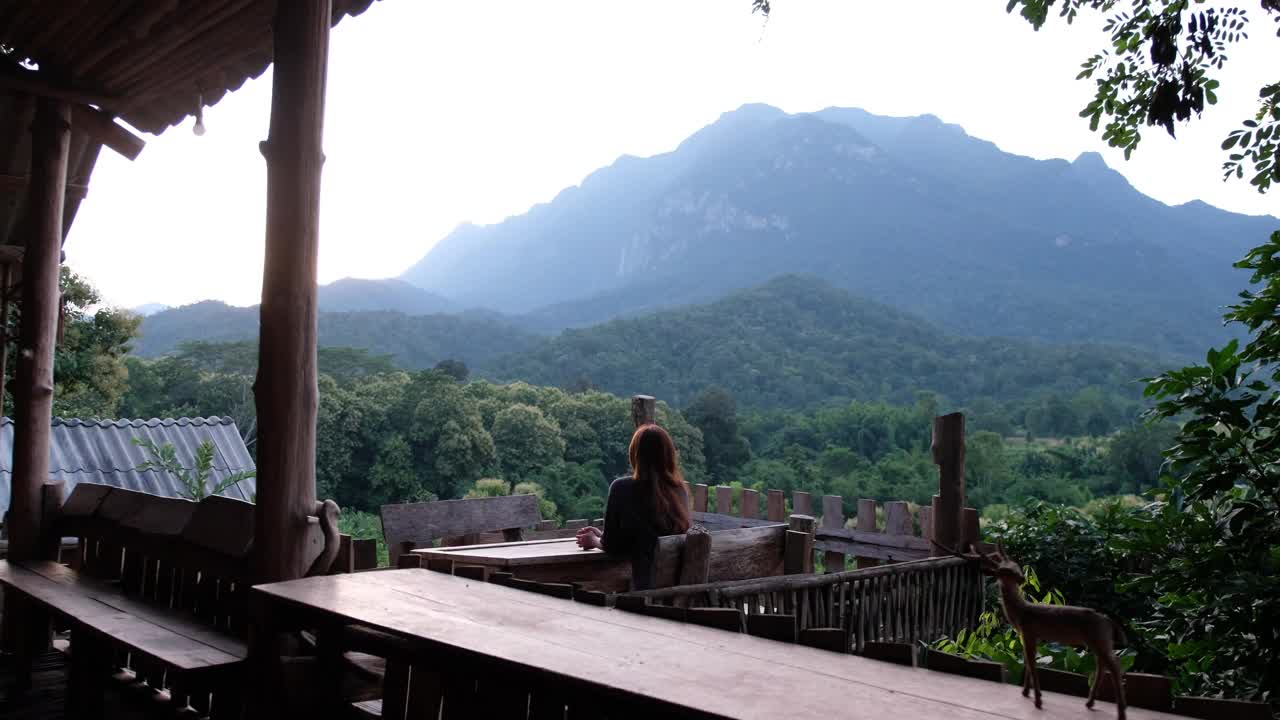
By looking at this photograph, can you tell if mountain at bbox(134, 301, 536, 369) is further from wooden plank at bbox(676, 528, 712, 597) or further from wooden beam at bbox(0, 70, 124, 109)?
wooden plank at bbox(676, 528, 712, 597)

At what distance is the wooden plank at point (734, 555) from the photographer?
14.6 feet

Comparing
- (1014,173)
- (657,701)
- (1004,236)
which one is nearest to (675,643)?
(657,701)

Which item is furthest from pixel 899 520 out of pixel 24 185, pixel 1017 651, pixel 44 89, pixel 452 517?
pixel 24 185

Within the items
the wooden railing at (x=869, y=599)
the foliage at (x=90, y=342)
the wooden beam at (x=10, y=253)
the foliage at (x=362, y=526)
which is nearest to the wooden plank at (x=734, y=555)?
the wooden railing at (x=869, y=599)

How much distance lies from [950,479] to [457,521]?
3.31 metres

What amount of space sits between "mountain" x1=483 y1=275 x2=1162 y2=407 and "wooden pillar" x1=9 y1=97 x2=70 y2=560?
31.6 metres

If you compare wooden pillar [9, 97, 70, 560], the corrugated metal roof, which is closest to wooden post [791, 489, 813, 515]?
wooden pillar [9, 97, 70, 560]

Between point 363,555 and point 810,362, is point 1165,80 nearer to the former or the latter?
point 363,555

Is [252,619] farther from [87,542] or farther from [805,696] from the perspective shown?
[87,542]

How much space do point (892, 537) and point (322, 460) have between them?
1922 centimetres

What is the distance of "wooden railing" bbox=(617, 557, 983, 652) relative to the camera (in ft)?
12.8

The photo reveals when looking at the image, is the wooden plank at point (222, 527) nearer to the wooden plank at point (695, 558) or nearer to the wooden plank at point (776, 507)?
the wooden plank at point (695, 558)

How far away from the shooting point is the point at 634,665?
1.76 meters

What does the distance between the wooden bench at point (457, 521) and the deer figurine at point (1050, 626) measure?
438cm
